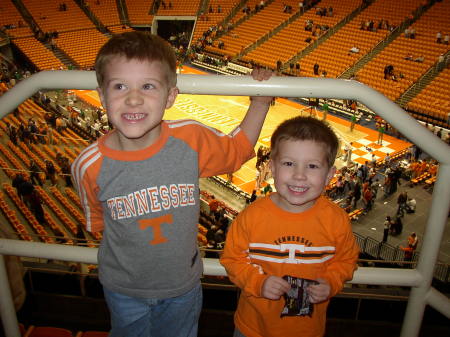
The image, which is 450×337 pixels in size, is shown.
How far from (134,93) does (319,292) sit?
3.11 feet

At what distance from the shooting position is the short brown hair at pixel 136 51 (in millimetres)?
1343

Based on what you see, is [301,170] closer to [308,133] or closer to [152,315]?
[308,133]

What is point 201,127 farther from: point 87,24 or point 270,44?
point 87,24

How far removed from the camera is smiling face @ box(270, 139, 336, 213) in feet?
5.00

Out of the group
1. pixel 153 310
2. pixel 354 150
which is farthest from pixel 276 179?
pixel 354 150

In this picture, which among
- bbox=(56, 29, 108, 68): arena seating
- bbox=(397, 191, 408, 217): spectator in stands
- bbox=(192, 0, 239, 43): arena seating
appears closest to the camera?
bbox=(397, 191, 408, 217): spectator in stands

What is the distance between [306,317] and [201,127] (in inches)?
33.5

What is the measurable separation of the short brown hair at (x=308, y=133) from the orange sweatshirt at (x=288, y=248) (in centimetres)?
24

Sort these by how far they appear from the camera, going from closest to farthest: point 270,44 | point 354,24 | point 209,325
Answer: point 209,325 → point 354,24 → point 270,44

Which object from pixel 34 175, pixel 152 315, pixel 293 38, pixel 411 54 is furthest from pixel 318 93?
pixel 293 38

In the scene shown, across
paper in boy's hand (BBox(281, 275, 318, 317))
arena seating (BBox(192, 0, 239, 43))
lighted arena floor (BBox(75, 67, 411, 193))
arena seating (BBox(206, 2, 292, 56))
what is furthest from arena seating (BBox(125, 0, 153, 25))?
paper in boy's hand (BBox(281, 275, 318, 317))

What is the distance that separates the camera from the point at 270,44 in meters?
27.1

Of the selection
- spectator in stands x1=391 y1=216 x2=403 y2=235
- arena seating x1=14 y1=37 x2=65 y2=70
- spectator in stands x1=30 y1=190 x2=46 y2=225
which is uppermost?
arena seating x1=14 y1=37 x2=65 y2=70

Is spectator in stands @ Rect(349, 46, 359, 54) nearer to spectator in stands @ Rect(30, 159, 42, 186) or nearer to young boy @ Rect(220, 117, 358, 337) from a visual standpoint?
spectator in stands @ Rect(30, 159, 42, 186)
